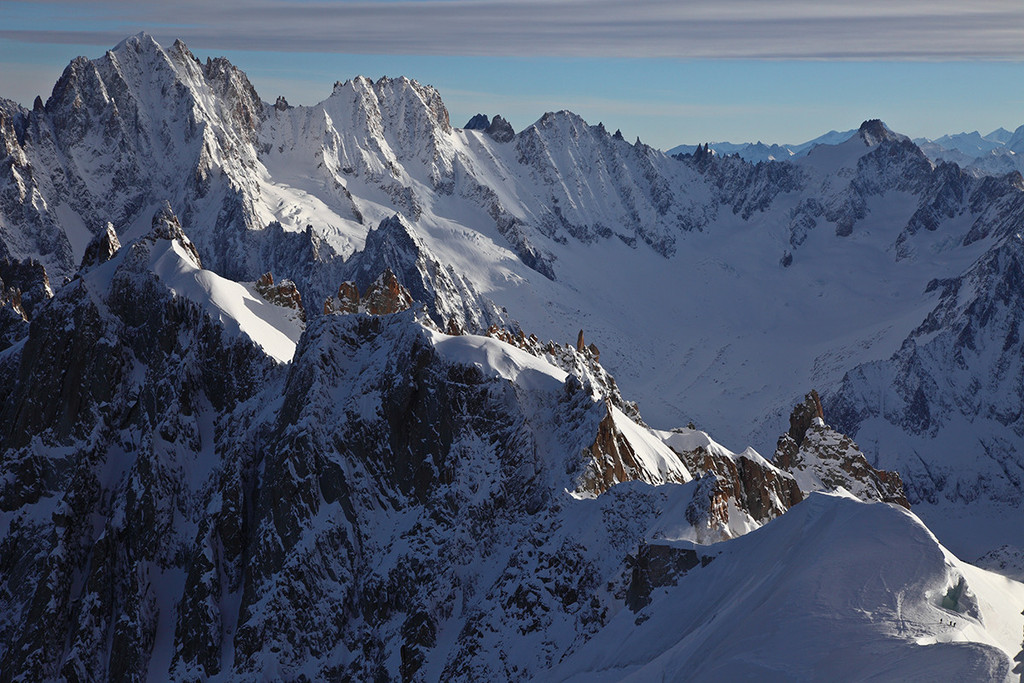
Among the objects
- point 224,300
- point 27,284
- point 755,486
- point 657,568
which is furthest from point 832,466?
point 27,284

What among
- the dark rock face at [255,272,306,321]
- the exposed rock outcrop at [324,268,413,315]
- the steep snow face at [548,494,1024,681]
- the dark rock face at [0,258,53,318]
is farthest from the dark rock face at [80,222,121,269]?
the steep snow face at [548,494,1024,681]

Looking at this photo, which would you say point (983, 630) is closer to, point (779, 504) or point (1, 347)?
point (779, 504)

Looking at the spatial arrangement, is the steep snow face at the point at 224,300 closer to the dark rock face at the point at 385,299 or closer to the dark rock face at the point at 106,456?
the dark rock face at the point at 106,456

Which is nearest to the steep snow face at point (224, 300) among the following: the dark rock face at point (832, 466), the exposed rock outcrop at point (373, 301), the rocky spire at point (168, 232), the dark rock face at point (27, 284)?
the rocky spire at point (168, 232)

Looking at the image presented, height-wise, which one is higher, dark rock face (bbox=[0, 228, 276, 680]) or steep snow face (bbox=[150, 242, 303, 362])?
steep snow face (bbox=[150, 242, 303, 362])

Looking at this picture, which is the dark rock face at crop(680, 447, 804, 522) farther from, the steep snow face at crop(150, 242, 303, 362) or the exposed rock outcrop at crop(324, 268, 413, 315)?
the steep snow face at crop(150, 242, 303, 362)

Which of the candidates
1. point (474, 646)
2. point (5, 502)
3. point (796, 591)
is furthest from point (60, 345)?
point (796, 591)

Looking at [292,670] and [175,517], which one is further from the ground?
[175,517]

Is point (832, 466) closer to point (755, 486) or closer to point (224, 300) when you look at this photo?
point (755, 486)
